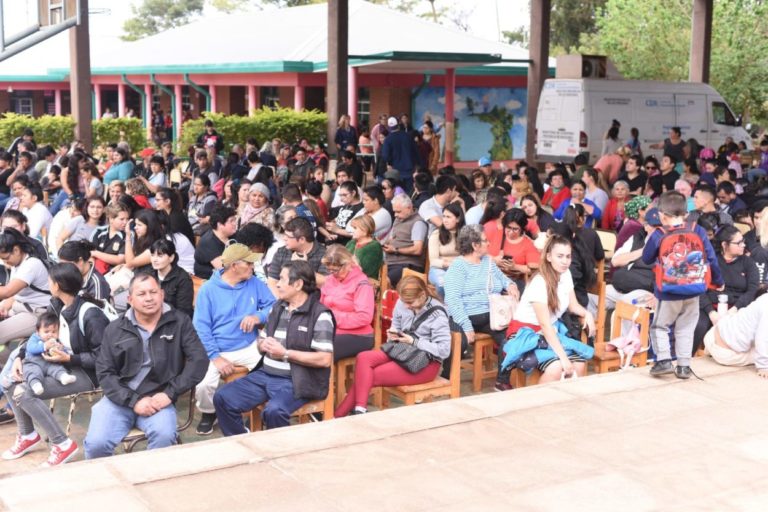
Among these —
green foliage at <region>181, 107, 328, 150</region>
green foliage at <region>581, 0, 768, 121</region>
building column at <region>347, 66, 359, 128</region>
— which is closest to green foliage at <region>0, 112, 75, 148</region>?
green foliage at <region>181, 107, 328, 150</region>

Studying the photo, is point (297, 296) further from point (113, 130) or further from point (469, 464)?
point (113, 130)

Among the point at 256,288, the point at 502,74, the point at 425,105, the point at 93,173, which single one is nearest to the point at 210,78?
the point at 425,105

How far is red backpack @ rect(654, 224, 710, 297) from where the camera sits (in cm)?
643

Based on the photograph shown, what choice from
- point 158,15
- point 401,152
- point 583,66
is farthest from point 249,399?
point 158,15


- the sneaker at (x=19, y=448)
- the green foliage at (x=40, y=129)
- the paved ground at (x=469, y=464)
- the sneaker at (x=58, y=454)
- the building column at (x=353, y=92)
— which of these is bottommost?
the sneaker at (x=19, y=448)

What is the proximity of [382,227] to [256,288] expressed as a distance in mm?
3189

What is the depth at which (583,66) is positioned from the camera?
Result: 2208cm

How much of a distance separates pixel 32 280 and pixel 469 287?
3316mm

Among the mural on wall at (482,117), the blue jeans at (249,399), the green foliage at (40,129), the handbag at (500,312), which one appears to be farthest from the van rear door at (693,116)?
the blue jeans at (249,399)

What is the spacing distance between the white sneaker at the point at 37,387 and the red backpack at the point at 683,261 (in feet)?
13.0

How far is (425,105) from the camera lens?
2817cm

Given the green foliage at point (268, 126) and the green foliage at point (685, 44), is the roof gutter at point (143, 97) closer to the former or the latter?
the green foliage at point (268, 126)

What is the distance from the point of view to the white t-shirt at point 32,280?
765 cm

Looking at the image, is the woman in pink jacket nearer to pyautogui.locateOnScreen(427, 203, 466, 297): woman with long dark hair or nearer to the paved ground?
the paved ground
